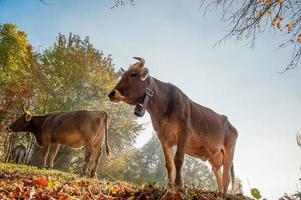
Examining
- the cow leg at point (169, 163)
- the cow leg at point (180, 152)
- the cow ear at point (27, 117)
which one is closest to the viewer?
the cow leg at point (180, 152)

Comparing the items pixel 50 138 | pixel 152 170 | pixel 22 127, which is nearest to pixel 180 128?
pixel 50 138

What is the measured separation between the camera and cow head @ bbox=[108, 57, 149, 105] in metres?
6.22

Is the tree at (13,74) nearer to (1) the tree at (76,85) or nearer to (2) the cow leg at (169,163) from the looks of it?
(1) the tree at (76,85)

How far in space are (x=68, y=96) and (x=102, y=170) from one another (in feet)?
24.4

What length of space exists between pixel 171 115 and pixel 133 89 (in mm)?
998

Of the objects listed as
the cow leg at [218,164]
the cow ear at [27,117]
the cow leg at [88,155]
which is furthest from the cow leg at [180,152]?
the cow ear at [27,117]

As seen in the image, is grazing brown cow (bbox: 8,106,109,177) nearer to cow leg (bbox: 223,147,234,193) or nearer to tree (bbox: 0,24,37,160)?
cow leg (bbox: 223,147,234,193)

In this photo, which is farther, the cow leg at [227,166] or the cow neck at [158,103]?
the cow leg at [227,166]

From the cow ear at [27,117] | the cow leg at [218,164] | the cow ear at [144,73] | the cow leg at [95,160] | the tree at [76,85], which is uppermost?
the tree at [76,85]

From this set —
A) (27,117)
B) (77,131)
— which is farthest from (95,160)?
(27,117)

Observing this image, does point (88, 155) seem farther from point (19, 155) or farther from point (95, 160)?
point (19, 155)

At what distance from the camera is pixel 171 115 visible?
5938 millimetres

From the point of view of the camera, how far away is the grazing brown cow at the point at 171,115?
5.89 m

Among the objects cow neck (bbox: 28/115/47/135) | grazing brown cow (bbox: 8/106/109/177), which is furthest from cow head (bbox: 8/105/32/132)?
grazing brown cow (bbox: 8/106/109/177)
